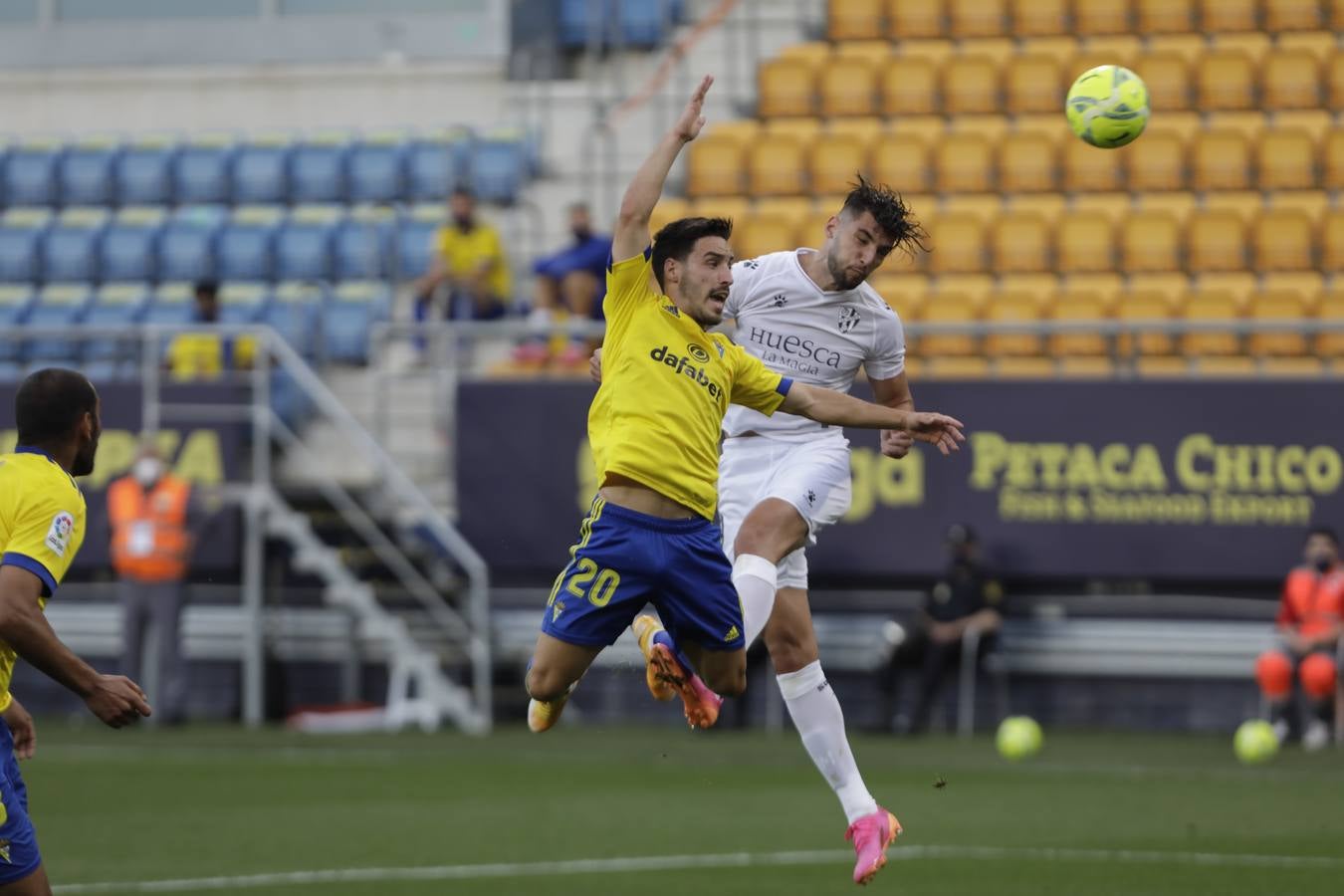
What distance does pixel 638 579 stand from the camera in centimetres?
884

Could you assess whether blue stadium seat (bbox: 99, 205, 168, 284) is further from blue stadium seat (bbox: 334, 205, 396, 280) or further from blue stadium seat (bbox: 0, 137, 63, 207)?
blue stadium seat (bbox: 334, 205, 396, 280)

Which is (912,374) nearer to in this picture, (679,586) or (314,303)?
(314,303)

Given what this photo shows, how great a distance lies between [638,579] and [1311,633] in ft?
35.6

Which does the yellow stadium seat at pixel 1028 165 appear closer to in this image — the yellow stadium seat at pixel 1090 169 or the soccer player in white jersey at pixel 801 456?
the yellow stadium seat at pixel 1090 169

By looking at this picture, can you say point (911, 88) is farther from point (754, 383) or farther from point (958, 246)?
point (754, 383)

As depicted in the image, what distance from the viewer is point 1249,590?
1925 centimetres

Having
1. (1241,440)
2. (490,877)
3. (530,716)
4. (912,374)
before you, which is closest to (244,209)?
(912,374)

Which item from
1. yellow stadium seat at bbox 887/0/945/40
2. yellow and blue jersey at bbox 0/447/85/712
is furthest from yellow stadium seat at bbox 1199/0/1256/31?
yellow and blue jersey at bbox 0/447/85/712

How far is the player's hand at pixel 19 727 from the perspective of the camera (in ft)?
23.4

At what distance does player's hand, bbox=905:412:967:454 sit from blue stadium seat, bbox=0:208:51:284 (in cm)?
1750

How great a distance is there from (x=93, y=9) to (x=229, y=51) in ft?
6.47

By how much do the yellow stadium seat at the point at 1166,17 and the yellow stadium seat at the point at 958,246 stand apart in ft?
10.2

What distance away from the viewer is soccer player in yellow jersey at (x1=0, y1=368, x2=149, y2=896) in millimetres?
6809

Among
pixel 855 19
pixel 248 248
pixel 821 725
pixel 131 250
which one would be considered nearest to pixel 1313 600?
pixel 855 19
